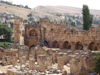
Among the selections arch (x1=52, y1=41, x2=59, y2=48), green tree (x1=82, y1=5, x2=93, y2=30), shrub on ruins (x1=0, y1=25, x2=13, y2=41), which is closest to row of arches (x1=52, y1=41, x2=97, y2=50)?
arch (x1=52, y1=41, x2=59, y2=48)

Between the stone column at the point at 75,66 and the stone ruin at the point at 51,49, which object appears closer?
the stone column at the point at 75,66

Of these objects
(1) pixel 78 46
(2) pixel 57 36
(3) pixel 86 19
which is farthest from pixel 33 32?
(3) pixel 86 19

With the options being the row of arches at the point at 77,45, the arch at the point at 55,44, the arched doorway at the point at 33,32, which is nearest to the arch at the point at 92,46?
the row of arches at the point at 77,45

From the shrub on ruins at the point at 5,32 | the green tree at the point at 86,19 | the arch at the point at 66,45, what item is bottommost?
the arch at the point at 66,45

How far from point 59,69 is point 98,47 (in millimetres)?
11538

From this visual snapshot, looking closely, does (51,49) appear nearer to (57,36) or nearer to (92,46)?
(57,36)

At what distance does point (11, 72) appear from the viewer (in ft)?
72.4

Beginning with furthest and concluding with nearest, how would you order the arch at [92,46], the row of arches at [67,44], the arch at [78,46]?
the arch at [78,46] < the row of arches at [67,44] < the arch at [92,46]

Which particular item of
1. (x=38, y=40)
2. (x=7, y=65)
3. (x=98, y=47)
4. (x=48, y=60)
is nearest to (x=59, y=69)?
(x=48, y=60)

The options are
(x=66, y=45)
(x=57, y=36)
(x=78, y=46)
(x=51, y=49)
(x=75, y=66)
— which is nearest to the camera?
(x=75, y=66)

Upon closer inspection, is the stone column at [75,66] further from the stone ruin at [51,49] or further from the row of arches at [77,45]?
the row of arches at [77,45]

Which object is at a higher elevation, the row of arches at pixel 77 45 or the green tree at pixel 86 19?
the green tree at pixel 86 19

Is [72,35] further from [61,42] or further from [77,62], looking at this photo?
[77,62]

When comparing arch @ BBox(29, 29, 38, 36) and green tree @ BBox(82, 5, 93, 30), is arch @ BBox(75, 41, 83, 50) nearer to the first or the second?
green tree @ BBox(82, 5, 93, 30)
